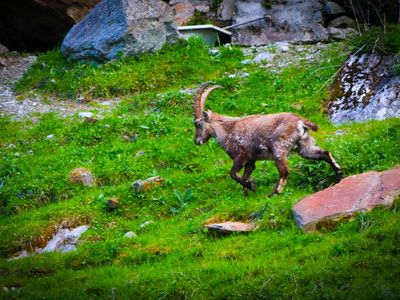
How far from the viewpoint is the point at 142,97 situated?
19094 mm

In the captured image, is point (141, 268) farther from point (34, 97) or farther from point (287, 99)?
point (34, 97)

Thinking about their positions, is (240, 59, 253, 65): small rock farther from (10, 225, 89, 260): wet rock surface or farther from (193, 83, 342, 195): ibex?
(10, 225, 89, 260): wet rock surface

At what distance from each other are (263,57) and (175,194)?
26.8 feet

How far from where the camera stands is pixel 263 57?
2045cm

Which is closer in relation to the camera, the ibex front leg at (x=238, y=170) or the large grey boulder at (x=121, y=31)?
the ibex front leg at (x=238, y=170)

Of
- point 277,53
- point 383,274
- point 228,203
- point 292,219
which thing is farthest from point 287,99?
point 383,274

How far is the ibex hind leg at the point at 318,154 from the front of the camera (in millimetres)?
12281

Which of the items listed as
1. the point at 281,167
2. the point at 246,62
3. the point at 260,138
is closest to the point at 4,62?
the point at 246,62

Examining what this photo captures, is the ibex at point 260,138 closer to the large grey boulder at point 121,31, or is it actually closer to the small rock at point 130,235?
the small rock at point 130,235

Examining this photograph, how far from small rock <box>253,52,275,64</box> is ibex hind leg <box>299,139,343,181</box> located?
26.3ft

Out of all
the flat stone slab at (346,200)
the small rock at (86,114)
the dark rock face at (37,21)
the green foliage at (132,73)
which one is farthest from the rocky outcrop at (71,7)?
the flat stone slab at (346,200)

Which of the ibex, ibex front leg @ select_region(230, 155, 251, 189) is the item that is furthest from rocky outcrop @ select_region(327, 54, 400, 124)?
ibex front leg @ select_region(230, 155, 251, 189)

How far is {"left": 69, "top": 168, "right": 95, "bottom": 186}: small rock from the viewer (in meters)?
14.6

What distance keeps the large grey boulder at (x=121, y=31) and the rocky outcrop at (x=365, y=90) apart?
19.5ft
